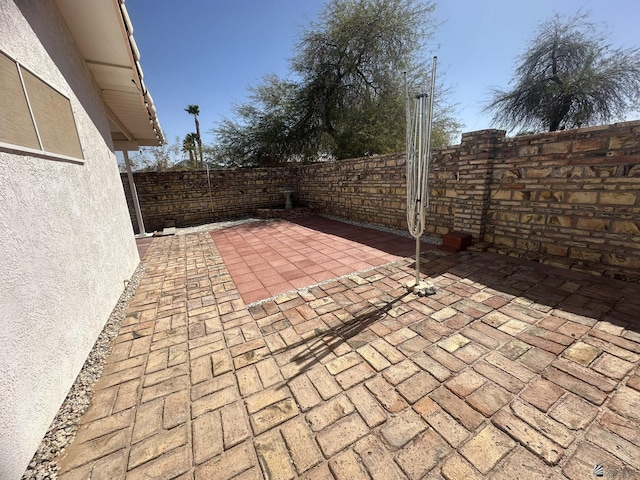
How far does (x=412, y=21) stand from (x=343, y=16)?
7.83 feet

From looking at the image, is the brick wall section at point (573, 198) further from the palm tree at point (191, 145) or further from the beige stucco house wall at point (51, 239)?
the palm tree at point (191, 145)

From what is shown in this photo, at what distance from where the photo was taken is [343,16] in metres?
8.71

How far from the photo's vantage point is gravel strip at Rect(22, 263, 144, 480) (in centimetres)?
125

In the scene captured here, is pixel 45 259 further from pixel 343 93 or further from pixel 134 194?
pixel 343 93

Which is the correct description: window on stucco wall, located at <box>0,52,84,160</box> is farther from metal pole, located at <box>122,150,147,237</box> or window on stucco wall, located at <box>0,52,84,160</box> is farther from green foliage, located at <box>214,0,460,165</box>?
green foliage, located at <box>214,0,460,165</box>

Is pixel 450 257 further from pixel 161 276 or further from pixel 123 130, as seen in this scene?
pixel 123 130

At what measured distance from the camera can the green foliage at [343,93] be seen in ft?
28.3

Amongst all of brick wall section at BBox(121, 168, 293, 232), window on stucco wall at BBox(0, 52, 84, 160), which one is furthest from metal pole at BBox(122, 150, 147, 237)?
window on stucco wall at BBox(0, 52, 84, 160)

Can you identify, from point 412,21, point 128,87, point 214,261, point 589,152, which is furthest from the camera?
point 412,21

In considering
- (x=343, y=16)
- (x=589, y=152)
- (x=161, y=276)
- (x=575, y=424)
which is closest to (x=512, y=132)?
(x=343, y=16)

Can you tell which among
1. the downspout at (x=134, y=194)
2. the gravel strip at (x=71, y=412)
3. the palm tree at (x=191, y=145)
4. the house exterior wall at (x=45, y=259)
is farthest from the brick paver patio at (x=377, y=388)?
the palm tree at (x=191, y=145)

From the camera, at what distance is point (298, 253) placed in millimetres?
4484

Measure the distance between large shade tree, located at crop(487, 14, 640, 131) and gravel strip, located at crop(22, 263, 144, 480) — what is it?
1494cm

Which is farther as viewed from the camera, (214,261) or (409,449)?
(214,261)
